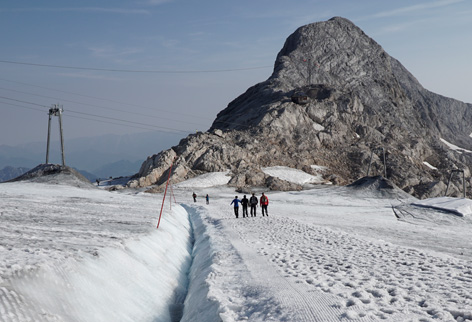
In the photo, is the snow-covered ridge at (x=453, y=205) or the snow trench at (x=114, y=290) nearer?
the snow trench at (x=114, y=290)

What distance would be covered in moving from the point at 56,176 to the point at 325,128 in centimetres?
6511

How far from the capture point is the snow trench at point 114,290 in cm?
657

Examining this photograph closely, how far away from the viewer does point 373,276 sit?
9836mm

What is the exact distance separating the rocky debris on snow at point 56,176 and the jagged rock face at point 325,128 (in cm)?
1353

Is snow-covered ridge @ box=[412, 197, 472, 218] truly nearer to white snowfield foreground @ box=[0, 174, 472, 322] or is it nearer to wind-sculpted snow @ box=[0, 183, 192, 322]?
white snowfield foreground @ box=[0, 174, 472, 322]

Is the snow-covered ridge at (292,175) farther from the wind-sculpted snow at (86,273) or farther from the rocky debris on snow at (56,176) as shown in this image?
the wind-sculpted snow at (86,273)

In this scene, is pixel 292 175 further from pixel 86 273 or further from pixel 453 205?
pixel 86 273

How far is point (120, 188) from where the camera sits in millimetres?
63125

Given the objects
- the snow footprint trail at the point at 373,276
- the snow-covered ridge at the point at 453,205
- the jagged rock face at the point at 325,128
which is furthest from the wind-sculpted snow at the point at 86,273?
the jagged rock face at the point at 325,128

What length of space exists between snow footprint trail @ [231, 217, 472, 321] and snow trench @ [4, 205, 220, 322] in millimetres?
2553

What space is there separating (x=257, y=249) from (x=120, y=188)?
2058 inches

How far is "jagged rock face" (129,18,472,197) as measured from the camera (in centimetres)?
7488

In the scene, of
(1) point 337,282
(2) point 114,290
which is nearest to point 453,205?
(1) point 337,282

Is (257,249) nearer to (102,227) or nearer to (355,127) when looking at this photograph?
(102,227)
